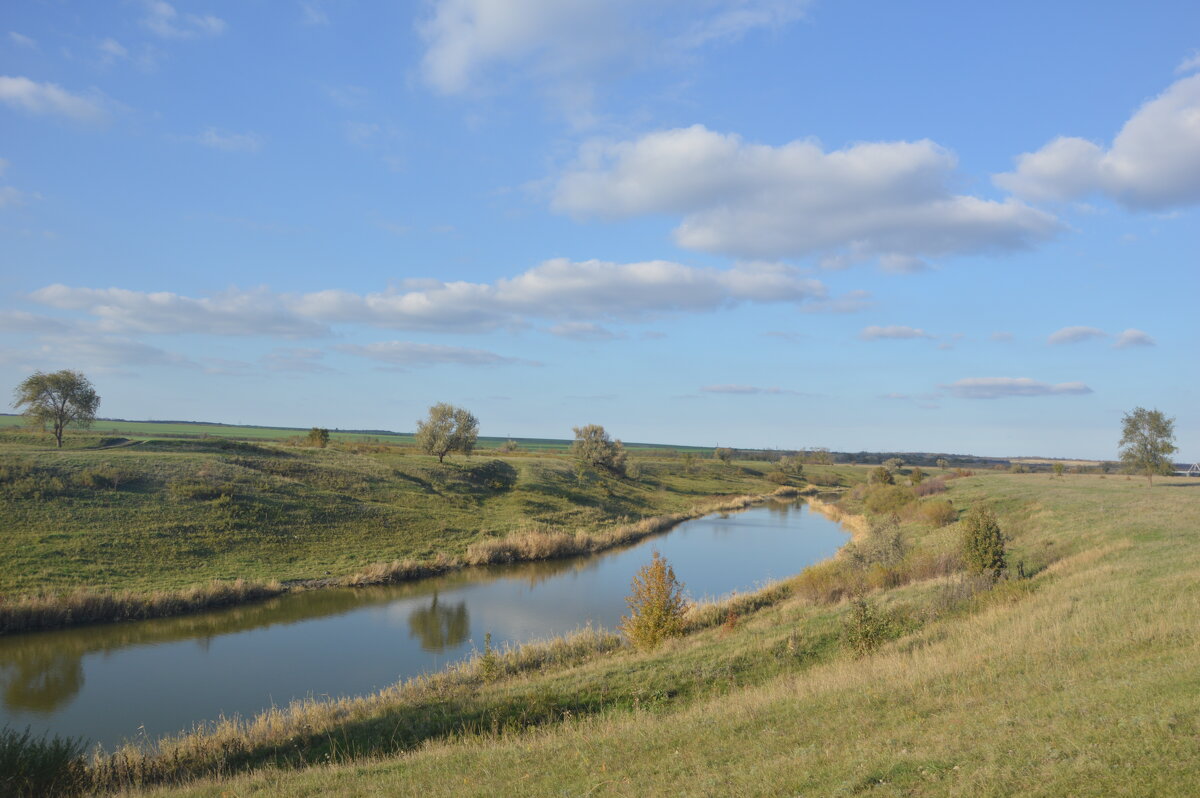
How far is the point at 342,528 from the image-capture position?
39125mm

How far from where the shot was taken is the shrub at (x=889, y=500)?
5378cm

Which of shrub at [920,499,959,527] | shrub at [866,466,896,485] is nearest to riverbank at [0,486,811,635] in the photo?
shrub at [920,499,959,527]

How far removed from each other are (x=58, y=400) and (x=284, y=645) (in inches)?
1318

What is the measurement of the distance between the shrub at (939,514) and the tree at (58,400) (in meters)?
57.8

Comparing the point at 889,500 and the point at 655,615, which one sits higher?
the point at 889,500

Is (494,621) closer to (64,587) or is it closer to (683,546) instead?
(64,587)

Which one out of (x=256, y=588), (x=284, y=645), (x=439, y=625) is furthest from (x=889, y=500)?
(x=284, y=645)

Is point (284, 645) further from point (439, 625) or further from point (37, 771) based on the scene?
point (37, 771)

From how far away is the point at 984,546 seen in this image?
67.2 ft

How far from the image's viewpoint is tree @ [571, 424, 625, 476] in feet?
259

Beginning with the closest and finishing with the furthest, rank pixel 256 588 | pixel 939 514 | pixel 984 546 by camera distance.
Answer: pixel 984 546 < pixel 256 588 < pixel 939 514

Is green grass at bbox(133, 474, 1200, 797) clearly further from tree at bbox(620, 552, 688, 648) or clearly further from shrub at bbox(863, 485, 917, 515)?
shrub at bbox(863, 485, 917, 515)

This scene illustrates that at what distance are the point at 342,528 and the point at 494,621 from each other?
54.7 feet

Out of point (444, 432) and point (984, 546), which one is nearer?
point (984, 546)
